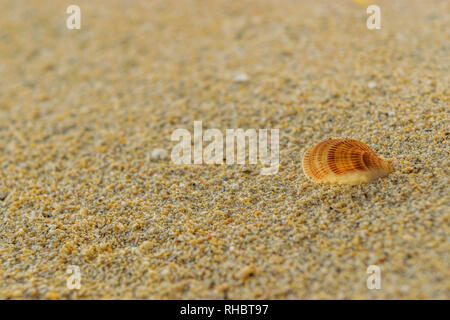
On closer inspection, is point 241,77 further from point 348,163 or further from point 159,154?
point 348,163

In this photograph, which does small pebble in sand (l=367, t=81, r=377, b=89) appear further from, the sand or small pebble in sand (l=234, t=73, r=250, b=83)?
small pebble in sand (l=234, t=73, r=250, b=83)

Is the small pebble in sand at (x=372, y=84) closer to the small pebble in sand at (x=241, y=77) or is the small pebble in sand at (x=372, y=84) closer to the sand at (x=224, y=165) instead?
the sand at (x=224, y=165)

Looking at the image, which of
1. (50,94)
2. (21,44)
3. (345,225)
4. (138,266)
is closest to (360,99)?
(345,225)

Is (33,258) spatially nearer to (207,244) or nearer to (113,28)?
(207,244)

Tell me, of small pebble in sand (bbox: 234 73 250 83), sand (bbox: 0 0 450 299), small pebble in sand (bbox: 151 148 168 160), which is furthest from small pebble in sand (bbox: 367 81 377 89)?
small pebble in sand (bbox: 151 148 168 160)

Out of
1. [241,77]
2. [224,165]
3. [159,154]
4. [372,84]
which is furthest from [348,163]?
[241,77]
